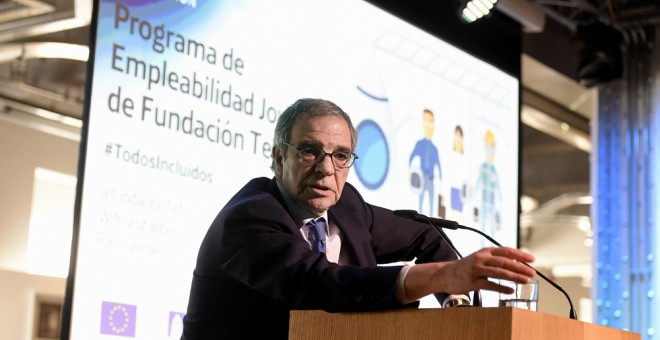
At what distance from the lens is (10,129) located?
32.3 feet

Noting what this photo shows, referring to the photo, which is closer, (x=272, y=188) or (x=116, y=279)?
(x=272, y=188)

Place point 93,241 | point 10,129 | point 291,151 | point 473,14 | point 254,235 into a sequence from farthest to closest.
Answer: point 10,129, point 473,14, point 93,241, point 291,151, point 254,235

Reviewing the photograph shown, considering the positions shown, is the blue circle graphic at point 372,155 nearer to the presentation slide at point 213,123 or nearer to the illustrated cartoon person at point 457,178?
the presentation slide at point 213,123

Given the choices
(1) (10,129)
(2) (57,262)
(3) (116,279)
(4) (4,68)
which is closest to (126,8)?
(3) (116,279)

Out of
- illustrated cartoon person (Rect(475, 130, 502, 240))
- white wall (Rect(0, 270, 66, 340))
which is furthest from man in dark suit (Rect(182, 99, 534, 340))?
white wall (Rect(0, 270, 66, 340))

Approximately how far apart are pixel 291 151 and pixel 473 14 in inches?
125

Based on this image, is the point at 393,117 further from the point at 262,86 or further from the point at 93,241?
the point at 93,241

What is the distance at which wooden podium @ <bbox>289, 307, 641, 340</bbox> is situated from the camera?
1913 mm

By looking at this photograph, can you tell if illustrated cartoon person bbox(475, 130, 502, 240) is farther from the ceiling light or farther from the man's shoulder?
the man's shoulder

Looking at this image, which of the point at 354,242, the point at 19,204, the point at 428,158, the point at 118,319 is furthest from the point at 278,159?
the point at 19,204

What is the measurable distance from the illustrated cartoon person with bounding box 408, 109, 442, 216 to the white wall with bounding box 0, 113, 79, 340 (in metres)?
5.86

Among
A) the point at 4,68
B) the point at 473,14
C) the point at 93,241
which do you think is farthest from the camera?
the point at 4,68

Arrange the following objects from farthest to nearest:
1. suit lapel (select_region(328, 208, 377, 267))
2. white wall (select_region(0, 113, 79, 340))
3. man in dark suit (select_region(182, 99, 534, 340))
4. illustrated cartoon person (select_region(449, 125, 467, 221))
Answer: white wall (select_region(0, 113, 79, 340)) < illustrated cartoon person (select_region(449, 125, 467, 221)) < suit lapel (select_region(328, 208, 377, 267)) < man in dark suit (select_region(182, 99, 534, 340))

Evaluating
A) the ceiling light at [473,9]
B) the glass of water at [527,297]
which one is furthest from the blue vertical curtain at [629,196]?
the glass of water at [527,297]
